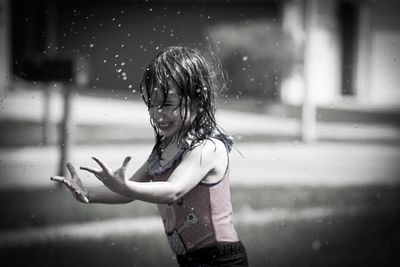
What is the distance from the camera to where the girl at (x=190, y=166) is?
5.22ft

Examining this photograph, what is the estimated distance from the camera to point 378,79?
1880 centimetres

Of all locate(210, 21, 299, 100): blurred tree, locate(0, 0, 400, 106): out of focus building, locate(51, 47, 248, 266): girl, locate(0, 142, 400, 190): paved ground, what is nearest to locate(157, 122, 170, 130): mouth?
locate(51, 47, 248, 266): girl

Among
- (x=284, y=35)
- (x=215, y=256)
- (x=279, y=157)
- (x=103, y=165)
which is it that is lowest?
(x=279, y=157)

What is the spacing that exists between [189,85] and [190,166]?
18cm

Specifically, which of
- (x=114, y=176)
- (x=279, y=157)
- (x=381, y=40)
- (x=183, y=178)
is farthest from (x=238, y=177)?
(x=381, y=40)

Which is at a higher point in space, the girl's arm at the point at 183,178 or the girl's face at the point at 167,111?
the girl's face at the point at 167,111

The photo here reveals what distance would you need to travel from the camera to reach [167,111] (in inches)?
62.9

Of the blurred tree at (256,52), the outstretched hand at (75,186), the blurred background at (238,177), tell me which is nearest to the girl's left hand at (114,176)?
the outstretched hand at (75,186)

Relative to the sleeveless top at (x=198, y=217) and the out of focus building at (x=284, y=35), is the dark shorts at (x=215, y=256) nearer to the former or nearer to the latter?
the sleeveless top at (x=198, y=217)

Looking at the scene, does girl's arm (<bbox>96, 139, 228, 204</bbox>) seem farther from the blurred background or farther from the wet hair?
the blurred background

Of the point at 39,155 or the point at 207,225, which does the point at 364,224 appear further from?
the point at 39,155

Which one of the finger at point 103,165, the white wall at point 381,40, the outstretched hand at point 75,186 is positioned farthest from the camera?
the white wall at point 381,40

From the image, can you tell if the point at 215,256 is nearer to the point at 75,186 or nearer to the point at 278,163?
the point at 75,186

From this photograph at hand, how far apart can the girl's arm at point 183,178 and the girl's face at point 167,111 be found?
0.24 ft
